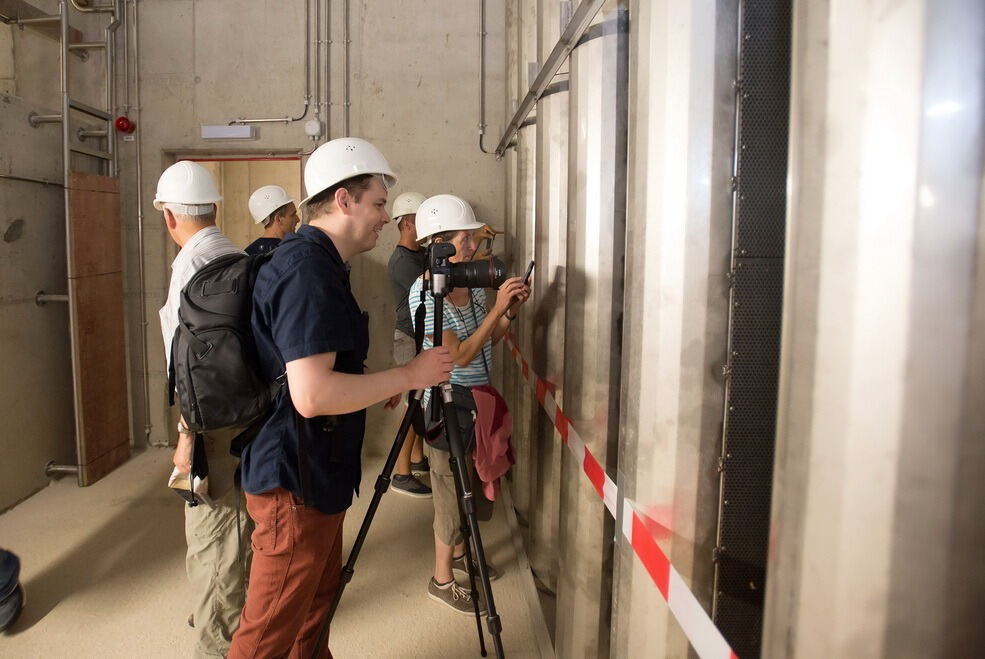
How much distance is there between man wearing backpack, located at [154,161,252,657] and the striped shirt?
2.33 ft

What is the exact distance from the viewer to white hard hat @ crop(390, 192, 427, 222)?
4.06m

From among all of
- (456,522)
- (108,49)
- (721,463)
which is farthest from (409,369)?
(108,49)

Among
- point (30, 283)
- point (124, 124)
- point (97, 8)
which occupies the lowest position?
point (30, 283)

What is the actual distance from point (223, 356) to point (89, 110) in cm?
361

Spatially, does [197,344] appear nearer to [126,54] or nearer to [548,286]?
[548,286]

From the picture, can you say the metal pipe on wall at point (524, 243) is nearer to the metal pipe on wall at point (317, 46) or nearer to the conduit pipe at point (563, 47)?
the conduit pipe at point (563, 47)

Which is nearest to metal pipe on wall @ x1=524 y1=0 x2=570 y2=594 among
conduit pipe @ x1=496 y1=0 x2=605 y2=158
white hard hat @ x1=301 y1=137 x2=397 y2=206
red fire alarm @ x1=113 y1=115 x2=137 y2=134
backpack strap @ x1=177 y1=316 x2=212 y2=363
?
conduit pipe @ x1=496 y1=0 x2=605 y2=158

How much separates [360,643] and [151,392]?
323 cm

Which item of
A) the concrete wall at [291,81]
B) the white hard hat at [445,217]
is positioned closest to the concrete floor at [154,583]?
the white hard hat at [445,217]

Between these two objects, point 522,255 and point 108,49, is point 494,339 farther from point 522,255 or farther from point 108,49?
point 108,49

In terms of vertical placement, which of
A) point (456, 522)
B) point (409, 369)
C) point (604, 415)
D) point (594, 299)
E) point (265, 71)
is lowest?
→ point (456, 522)

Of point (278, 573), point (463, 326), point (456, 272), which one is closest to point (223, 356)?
point (278, 573)

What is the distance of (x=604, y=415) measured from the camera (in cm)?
163

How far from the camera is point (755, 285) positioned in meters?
1.03
